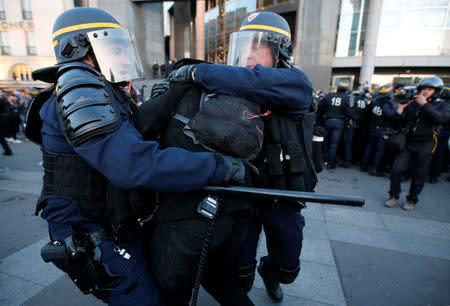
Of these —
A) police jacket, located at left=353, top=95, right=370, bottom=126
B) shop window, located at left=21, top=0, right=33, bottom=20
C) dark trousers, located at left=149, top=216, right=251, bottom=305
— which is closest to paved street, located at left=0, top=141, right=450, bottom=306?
dark trousers, located at left=149, top=216, right=251, bottom=305

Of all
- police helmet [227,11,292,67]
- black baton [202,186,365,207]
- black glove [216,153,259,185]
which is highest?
police helmet [227,11,292,67]

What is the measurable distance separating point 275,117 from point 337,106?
18.6 feet

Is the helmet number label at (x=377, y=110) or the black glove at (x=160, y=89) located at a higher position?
the black glove at (x=160, y=89)

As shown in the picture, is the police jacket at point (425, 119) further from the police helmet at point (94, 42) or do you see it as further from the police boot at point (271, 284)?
the police helmet at point (94, 42)

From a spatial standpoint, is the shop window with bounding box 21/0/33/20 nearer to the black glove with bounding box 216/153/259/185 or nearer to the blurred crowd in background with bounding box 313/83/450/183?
the blurred crowd in background with bounding box 313/83/450/183

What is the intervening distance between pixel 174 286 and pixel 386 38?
22802mm

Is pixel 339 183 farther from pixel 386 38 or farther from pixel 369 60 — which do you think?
pixel 386 38

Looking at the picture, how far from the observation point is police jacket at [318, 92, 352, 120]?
20.9 ft

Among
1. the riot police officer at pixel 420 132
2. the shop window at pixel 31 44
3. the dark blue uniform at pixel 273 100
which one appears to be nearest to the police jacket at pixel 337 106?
the riot police officer at pixel 420 132

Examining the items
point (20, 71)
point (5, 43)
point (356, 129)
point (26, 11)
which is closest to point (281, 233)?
point (356, 129)

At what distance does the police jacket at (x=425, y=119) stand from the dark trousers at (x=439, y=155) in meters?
2.03

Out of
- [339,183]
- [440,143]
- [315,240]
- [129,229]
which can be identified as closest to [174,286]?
[129,229]

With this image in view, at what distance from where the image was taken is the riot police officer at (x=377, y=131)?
580 cm

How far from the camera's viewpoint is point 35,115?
128cm
